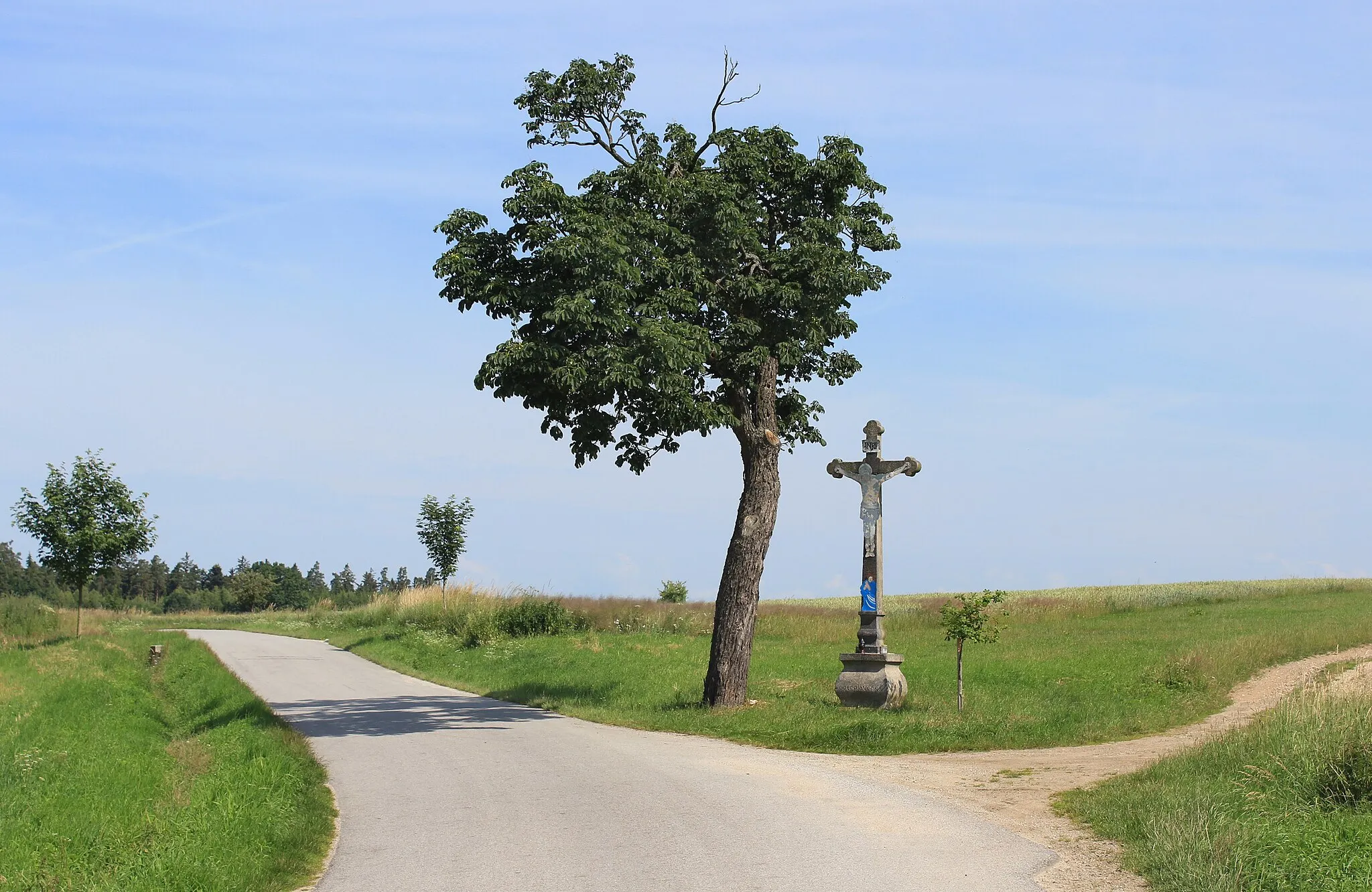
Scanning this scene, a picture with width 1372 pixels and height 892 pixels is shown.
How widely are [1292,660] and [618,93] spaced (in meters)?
19.1

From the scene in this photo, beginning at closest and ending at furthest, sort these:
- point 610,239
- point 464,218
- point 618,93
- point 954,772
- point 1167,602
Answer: point 954,772 → point 610,239 → point 464,218 → point 618,93 → point 1167,602

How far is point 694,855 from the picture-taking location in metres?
8.45

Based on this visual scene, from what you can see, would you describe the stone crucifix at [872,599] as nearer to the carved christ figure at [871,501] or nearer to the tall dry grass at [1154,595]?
the carved christ figure at [871,501]

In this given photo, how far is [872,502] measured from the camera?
61.8 ft


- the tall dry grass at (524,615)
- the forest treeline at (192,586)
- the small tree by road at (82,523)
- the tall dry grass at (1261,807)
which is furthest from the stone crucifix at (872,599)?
the forest treeline at (192,586)

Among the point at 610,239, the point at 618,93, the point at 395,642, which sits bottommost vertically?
the point at 395,642

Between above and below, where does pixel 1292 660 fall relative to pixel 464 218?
below

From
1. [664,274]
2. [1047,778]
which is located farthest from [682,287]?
[1047,778]

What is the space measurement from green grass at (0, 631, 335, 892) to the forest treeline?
74001mm

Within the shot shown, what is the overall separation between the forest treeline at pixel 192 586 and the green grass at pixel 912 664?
62.6m

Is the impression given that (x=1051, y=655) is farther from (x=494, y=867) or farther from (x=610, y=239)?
(x=494, y=867)

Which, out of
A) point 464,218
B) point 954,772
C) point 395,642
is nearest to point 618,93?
point 464,218

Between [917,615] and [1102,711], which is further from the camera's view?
[917,615]

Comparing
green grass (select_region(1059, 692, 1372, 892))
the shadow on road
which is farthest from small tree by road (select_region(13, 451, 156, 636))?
green grass (select_region(1059, 692, 1372, 892))
